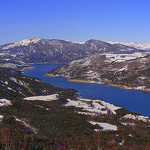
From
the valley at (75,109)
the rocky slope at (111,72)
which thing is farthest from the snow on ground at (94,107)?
the rocky slope at (111,72)

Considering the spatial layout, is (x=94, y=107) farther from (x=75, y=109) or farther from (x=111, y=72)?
(x=111, y=72)

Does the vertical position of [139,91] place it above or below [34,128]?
below

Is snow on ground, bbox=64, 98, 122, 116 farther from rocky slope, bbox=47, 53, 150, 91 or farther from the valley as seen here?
rocky slope, bbox=47, 53, 150, 91

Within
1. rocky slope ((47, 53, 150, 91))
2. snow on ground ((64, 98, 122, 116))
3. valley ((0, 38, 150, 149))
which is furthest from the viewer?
rocky slope ((47, 53, 150, 91))

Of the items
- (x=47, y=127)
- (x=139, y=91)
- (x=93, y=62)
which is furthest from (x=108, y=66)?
(x=47, y=127)

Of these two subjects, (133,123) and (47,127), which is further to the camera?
(133,123)

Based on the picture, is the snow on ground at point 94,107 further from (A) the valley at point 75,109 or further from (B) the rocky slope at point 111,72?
(B) the rocky slope at point 111,72

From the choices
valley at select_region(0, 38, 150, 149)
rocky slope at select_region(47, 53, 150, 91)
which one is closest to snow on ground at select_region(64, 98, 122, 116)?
valley at select_region(0, 38, 150, 149)

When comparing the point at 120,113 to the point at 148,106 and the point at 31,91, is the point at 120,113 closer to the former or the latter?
the point at 148,106
